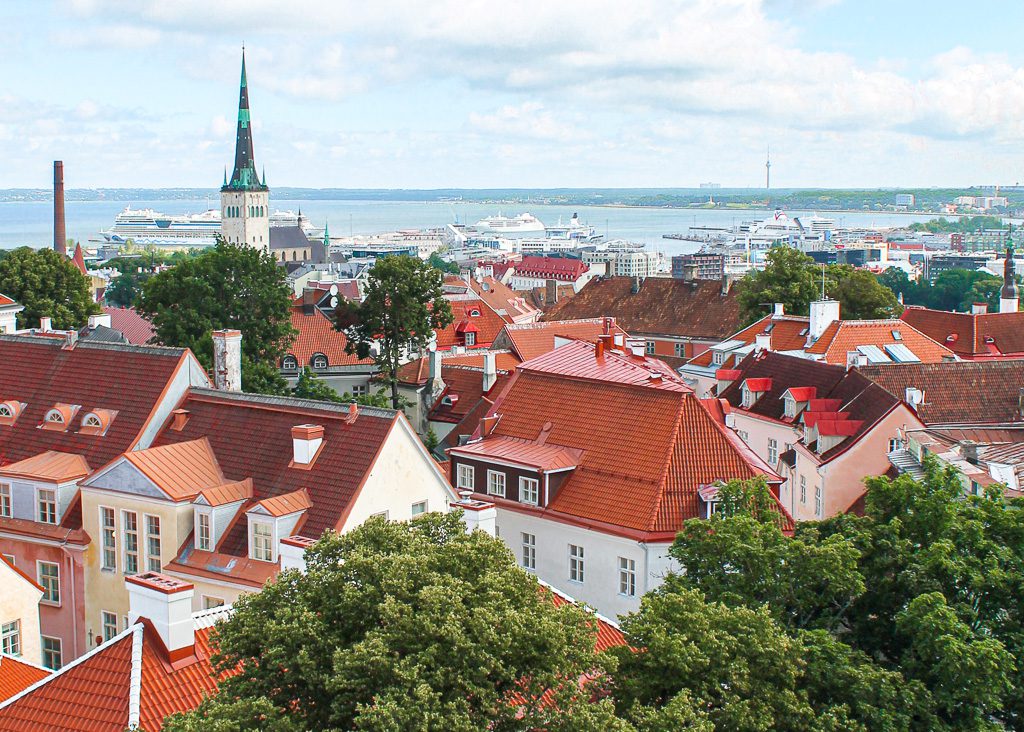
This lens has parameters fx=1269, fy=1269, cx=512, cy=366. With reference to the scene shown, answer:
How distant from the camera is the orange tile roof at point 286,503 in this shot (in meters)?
28.2

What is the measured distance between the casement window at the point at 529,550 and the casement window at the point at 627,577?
3.29 m

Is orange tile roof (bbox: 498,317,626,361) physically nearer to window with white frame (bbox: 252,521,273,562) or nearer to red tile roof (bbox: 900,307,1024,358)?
red tile roof (bbox: 900,307,1024,358)

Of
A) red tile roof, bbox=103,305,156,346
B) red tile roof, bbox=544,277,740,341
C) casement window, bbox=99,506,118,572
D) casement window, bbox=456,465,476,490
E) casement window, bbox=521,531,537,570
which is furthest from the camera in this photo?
red tile roof, bbox=544,277,740,341

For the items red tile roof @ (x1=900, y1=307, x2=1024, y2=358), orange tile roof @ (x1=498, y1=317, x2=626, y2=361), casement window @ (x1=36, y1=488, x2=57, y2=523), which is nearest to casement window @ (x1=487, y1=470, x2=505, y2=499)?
casement window @ (x1=36, y1=488, x2=57, y2=523)

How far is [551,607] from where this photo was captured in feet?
54.5

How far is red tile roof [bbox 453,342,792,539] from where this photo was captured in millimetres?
33062

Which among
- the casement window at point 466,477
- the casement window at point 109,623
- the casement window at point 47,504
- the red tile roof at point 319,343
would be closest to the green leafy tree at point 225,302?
the red tile roof at point 319,343

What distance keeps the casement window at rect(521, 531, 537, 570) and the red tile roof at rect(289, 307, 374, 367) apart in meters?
34.9

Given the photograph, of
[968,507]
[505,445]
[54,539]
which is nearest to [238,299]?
[505,445]

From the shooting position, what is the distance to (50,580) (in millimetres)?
31375

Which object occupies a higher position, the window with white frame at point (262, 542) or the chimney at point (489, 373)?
the chimney at point (489, 373)

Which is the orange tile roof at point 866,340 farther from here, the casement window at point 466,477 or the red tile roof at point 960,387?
the casement window at point 466,477

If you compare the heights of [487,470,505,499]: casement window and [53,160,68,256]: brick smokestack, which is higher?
[53,160,68,256]: brick smokestack

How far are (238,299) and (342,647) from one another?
1595 inches
